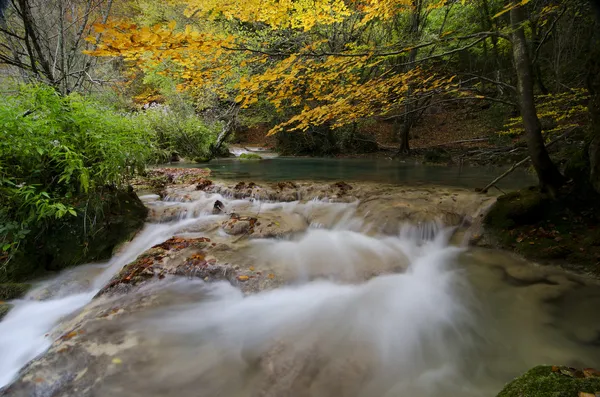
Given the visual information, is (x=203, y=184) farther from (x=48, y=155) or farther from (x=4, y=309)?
(x=4, y=309)

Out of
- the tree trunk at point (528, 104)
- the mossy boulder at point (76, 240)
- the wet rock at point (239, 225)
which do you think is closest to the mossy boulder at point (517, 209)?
the tree trunk at point (528, 104)

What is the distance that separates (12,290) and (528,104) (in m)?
7.13

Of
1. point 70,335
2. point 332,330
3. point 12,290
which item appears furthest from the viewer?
point 12,290

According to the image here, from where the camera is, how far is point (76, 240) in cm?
414

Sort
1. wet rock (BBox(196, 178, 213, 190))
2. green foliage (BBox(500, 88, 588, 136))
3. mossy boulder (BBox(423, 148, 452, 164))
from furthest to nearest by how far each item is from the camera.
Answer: mossy boulder (BBox(423, 148, 452, 164)), wet rock (BBox(196, 178, 213, 190)), green foliage (BBox(500, 88, 588, 136))

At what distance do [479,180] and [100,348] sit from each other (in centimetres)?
903

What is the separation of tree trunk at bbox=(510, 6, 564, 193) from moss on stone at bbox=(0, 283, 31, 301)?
6.97m

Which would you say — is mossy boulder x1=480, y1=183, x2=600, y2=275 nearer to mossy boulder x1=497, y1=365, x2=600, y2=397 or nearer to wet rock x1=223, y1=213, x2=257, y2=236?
mossy boulder x1=497, y1=365, x2=600, y2=397

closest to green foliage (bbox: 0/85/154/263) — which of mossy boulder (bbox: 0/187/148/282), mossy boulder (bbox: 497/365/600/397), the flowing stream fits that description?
mossy boulder (bbox: 0/187/148/282)

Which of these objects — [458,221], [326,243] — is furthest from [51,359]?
[458,221]

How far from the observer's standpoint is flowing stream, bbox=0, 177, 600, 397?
2229 mm

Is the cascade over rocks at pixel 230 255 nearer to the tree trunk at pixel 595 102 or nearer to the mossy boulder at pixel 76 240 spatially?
the mossy boulder at pixel 76 240

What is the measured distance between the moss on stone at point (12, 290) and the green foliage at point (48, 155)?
37 cm

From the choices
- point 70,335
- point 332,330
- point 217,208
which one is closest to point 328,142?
point 217,208
